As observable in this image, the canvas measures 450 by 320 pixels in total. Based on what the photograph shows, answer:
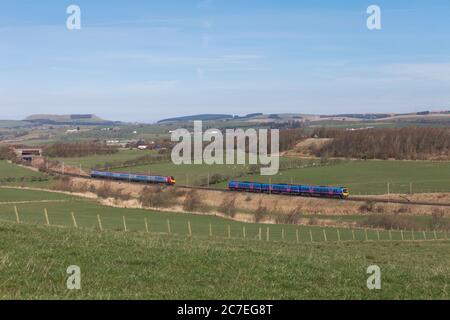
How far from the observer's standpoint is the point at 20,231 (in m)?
15.6

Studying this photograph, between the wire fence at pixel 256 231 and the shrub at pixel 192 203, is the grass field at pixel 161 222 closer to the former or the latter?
the wire fence at pixel 256 231

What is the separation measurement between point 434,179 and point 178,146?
6775 centimetres

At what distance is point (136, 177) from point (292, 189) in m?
27.0

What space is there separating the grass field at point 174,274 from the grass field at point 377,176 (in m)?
59.5

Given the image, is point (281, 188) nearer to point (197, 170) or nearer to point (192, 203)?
point (192, 203)

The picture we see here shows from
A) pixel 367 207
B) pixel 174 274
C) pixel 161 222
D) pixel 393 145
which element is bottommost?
pixel 367 207

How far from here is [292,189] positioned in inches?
2808

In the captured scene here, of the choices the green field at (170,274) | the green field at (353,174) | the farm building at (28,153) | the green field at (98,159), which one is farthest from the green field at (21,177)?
the green field at (170,274)

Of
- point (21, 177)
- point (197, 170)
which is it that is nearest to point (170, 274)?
point (21, 177)

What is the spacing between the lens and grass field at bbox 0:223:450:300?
10.0m
